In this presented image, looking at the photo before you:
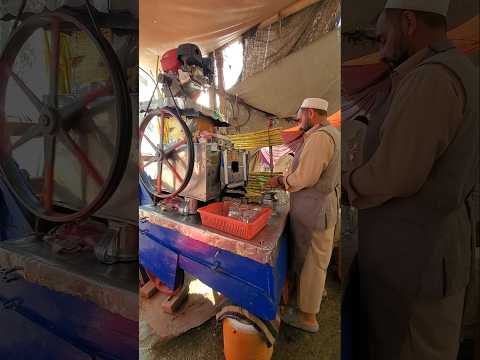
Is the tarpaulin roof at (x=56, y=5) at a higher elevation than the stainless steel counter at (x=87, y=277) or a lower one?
higher

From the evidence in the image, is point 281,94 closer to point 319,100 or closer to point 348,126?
point 319,100

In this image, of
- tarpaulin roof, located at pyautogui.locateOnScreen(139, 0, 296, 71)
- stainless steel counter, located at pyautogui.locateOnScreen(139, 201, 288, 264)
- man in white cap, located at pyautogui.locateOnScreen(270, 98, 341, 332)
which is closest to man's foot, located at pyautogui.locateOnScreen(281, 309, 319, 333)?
man in white cap, located at pyautogui.locateOnScreen(270, 98, 341, 332)

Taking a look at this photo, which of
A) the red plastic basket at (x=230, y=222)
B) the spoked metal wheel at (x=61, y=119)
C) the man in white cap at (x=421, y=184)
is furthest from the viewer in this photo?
the red plastic basket at (x=230, y=222)

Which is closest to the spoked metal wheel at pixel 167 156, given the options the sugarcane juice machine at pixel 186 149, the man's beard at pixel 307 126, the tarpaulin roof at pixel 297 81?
the sugarcane juice machine at pixel 186 149

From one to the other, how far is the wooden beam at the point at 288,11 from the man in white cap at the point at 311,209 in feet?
0.92

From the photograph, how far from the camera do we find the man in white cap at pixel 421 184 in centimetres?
30

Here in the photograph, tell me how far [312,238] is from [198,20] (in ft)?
2.42

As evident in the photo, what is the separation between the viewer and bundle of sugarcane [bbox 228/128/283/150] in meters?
0.57

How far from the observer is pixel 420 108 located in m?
0.30

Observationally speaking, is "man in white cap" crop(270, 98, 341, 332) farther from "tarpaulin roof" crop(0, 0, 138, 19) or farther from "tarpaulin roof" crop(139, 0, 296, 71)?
"tarpaulin roof" crop(0, 0, 138, 19)

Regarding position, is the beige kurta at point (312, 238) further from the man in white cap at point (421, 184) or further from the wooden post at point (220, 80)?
the wooden post at point (220, 80)

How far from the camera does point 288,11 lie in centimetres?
60

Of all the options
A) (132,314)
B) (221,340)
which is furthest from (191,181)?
(221,340)

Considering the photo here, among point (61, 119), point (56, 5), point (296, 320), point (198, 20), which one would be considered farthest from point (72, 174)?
point (296, 320)
